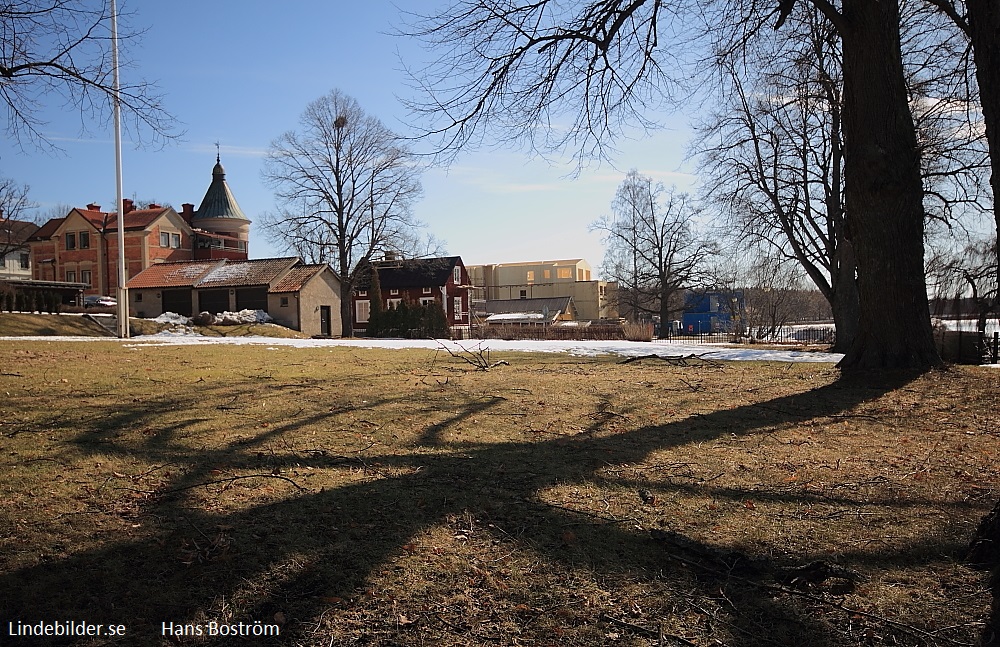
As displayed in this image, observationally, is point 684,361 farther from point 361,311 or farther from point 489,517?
point 361,311

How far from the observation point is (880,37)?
9008mm

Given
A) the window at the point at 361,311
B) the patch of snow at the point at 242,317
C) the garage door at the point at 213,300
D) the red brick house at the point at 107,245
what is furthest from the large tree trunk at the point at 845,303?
the red brick house at the point at 107,245

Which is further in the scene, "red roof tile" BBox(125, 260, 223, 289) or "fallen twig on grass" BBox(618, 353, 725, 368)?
"red roof tile" BBox(125, 260, 223, 289)

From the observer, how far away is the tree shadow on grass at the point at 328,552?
3014 millimetres

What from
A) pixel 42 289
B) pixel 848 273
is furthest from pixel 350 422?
pixel 42 289

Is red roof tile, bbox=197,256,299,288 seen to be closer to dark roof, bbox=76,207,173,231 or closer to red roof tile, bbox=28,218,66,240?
dark roof, bbox=76,207,173,231

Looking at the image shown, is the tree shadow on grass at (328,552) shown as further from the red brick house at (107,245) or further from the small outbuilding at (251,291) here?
the red brick house at (107,245)

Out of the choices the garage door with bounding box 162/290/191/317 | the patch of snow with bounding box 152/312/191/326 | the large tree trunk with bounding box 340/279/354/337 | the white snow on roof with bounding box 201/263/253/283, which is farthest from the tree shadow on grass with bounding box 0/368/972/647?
the garage door with bounding box 162/290/191/317

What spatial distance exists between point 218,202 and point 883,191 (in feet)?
212

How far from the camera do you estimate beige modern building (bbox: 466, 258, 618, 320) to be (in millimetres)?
86062

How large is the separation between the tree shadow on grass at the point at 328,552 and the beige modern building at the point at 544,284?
3043 inches

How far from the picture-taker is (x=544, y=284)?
87188mm

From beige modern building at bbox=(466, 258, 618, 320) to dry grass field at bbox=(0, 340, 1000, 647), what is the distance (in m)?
75.5

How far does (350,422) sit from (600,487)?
2635mm
